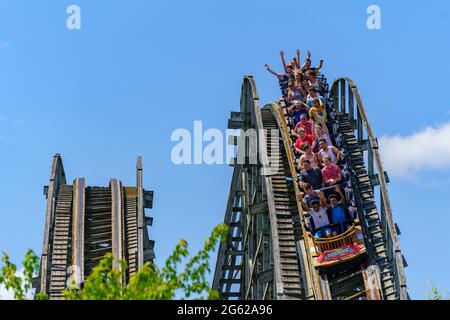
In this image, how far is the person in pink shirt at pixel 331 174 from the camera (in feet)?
75.3

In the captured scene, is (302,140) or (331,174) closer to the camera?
(331,174)

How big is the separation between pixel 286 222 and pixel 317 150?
2280mm

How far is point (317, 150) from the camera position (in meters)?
24.2

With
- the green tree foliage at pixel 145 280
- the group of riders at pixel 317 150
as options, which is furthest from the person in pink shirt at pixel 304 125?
the green tree foliage at pixel 145 280

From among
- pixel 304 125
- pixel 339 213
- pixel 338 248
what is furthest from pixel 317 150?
pixel 338 248

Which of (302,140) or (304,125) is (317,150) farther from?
(304,125)

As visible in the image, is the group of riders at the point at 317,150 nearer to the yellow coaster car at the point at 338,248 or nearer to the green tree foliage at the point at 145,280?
the yellow coaster car at the point at 338,248

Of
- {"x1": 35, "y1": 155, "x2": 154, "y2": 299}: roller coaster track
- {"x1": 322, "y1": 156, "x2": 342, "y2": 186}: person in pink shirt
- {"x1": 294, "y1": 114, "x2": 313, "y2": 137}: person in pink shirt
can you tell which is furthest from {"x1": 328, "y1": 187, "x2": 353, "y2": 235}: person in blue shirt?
{"x1": 35, "y1": 155, "x2": 154, "y2": 299}: roller coaster track

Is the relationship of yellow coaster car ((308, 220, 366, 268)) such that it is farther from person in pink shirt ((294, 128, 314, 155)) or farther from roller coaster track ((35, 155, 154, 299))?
roller coaster track ((35, 155, 154, 299))

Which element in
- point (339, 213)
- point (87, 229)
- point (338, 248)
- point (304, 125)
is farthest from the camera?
point (87, 229)

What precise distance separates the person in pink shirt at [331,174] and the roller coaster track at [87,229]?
15.0ft
